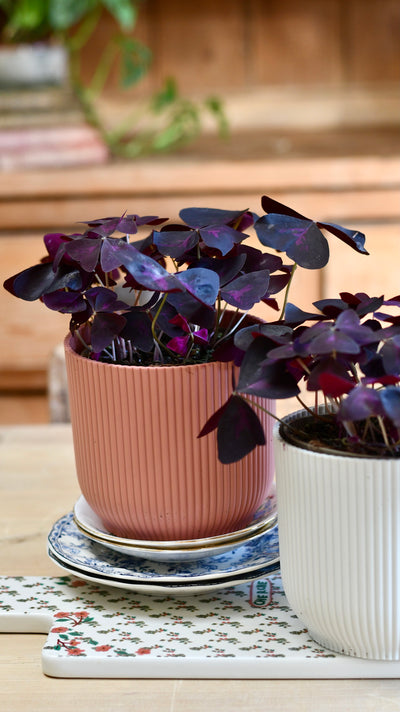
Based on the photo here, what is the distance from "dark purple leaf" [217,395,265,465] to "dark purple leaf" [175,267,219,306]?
65mm

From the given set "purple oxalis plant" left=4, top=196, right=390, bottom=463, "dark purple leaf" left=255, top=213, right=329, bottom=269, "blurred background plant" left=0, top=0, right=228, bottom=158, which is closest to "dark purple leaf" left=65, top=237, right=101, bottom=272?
"purple oxalis plant" left=4, top=196, right=390, bottom=463

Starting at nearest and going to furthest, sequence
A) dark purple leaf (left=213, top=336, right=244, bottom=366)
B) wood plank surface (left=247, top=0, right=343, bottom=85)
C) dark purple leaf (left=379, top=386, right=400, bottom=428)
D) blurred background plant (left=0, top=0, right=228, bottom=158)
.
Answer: dark purple leaf (left=379, top=386, right=400, bottom=428) → dark purple leaf (left=213, top=336, right=244, bottom=366) → blurred background plant (left=0, top=0, right=228, bottom=158) → wood plank surface (left=247, top=0, right=343, bottom=85)

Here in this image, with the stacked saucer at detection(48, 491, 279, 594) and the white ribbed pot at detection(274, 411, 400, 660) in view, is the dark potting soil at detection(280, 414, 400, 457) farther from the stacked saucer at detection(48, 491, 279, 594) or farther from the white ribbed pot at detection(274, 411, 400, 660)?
the stacked saucer at detection(48, 491, 279, 594)

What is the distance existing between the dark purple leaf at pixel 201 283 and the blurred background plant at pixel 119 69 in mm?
1627

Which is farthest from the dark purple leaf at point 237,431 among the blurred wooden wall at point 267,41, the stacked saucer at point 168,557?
the blurred wooden wall at point 267,41

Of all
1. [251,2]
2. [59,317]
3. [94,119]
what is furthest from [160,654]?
[251,2]

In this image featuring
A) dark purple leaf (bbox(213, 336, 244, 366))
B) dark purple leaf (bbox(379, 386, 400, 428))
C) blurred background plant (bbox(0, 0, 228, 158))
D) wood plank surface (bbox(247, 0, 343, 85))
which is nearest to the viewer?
dark purple leaf (bbox(379, 386, 400, 428))

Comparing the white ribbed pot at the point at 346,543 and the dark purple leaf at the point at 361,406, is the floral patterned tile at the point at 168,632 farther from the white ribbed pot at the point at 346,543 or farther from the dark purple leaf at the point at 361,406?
the dark purple leaf at the point at 361,406

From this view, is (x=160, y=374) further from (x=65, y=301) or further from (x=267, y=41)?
(x=267, y=41)

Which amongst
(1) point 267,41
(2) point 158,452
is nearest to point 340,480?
(2) point 158,452

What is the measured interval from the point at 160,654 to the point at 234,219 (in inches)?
11.1

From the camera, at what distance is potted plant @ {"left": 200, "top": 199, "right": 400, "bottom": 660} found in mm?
447

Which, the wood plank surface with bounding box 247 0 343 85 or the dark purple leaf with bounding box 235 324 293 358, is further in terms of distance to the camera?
Result: the wood plank surface with bounding box 247 0 343 85

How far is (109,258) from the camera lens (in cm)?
51
